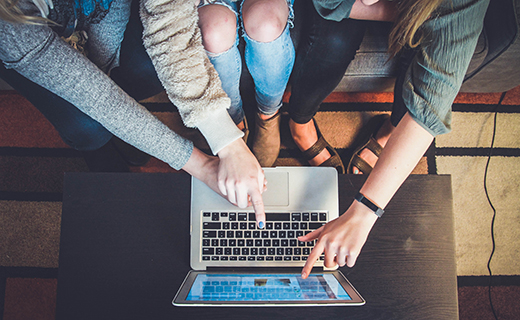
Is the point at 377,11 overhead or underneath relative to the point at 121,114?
overhead

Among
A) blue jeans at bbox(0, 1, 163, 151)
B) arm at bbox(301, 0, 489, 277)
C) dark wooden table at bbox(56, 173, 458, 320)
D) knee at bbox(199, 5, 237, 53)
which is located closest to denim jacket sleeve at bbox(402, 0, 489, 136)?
arm at bbox(301, 0, 489, 277)

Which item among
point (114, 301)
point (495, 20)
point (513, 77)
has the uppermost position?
point (495, 20)

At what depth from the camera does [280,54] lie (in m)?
0.77

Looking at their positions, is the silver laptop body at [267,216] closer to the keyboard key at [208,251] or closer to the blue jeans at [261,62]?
the keyboard key at [208,251]

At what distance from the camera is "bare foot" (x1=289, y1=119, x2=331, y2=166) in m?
1.14

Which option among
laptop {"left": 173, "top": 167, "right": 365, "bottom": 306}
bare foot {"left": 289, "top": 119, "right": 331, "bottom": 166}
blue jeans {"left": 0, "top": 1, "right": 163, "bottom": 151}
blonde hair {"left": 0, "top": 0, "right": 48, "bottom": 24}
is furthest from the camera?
bare foot {"left": 289, "top": 119, "right": 331, "bottom": 166}

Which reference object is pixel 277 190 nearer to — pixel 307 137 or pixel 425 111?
pixel 425 111

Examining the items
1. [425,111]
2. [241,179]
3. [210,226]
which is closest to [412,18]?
[425,111]

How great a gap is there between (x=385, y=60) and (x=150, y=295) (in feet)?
3.50

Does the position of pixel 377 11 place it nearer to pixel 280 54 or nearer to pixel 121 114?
pixel 280 54

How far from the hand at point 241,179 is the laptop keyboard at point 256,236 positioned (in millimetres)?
42

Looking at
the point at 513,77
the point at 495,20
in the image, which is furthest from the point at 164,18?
the point at 513,77

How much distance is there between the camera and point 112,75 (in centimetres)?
89

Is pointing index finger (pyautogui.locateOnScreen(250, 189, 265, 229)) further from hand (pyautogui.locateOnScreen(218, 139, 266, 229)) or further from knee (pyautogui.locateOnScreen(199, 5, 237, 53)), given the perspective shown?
knee (pyautogui.locateOnScreen(199, 5, 237, 53))
